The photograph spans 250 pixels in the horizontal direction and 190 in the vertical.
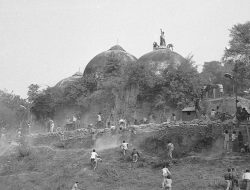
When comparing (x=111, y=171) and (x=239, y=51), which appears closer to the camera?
(x=111, y=171)

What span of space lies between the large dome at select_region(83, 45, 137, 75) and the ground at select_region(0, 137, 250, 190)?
14.3 meters

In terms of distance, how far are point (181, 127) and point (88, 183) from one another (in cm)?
648

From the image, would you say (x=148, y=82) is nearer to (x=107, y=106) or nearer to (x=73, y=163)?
(x=107, y=106)

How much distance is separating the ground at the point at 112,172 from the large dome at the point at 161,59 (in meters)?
13.1

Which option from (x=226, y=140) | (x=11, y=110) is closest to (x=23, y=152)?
(x=226, y=140)

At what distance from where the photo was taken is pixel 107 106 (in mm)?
33000

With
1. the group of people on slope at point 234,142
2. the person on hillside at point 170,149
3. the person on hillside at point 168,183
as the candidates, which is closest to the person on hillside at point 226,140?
the group of people on slope at point 234,142

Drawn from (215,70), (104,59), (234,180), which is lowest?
(234,180)

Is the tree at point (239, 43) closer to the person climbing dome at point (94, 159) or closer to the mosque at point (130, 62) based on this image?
the mosque at point (130, 62)

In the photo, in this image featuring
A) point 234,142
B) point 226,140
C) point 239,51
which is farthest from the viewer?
point 239,51

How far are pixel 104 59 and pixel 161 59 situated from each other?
6535 mm

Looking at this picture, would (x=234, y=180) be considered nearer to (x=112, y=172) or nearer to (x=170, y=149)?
(x=170, y=149)

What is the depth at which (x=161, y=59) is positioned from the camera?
3550 centimetres

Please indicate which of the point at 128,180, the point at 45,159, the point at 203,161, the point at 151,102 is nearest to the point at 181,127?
the point at 203,161
